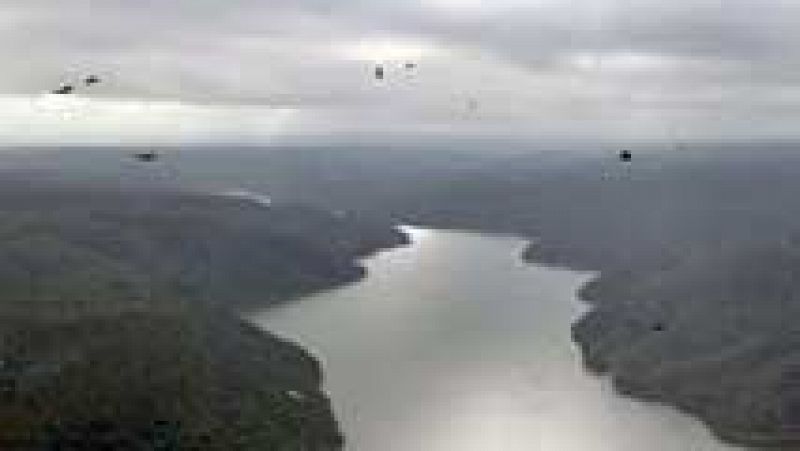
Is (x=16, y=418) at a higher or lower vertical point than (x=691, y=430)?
higher

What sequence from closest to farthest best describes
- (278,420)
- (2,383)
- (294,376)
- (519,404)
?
1. (2,383)
2. (278,420)
3. (519,404)
4. (294,376)

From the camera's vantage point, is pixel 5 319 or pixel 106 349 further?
pixel 5 319

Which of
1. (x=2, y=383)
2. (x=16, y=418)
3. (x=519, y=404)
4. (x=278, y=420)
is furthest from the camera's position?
(x=519, y=404)

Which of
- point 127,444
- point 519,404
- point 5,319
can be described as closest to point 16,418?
point 127,444

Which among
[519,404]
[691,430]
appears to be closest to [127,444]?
[519,404]

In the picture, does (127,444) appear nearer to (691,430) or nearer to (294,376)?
(294,376)

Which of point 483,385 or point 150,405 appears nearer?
point 150,405

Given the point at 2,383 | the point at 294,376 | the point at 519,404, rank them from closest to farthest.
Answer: the point at 2,383 < the point at 519,404 < the point at 294,376

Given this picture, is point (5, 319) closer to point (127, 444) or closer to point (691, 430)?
point (127, 444)

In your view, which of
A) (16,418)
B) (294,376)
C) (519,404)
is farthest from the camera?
(294,376)
